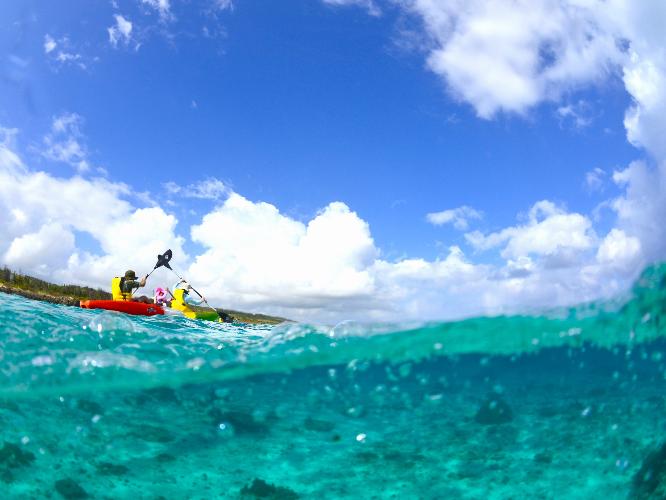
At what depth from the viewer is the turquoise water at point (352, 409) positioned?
7.42 meters

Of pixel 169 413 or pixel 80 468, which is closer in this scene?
pixel 80 468

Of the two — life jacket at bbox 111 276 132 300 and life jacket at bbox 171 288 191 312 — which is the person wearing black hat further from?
life jacket at bbox 171 288 191 312

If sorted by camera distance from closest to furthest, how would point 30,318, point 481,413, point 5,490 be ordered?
point 5,490 → point 481,413 → point 30,318

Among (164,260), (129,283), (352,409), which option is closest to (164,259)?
(164,260)

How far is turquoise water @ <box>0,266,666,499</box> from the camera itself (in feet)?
24.3

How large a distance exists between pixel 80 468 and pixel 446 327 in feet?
19.3

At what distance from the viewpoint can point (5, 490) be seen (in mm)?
7297

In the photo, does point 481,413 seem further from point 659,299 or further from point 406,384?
point 659,299

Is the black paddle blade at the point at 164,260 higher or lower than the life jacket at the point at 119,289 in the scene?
higher

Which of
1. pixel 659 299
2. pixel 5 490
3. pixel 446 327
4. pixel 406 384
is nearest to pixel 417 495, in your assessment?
pixel 406 384

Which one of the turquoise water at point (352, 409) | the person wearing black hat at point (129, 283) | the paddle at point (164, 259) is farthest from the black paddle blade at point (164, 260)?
the turquoise water at point (352, 409)

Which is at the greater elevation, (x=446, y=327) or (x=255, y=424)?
(x=446, y=327)

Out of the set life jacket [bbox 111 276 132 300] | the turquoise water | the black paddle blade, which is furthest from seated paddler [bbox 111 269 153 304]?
the turquoise water

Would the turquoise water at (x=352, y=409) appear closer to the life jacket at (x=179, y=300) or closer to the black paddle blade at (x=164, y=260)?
the life jacket at (x=179, y=300)
